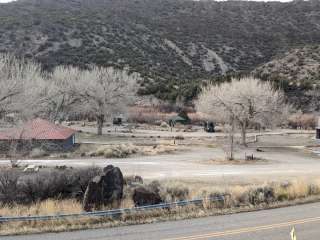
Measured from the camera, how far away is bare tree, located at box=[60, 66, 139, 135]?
61688 mm

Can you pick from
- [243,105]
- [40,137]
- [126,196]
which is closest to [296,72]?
[243,105]

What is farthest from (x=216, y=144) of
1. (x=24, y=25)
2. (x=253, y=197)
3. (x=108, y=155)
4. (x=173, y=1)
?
(x=173, y=1)

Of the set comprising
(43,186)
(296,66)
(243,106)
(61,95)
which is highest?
(296,66)

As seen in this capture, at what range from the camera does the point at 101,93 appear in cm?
6172

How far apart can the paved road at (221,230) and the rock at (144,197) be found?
274 centimetres

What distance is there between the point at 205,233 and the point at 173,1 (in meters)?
134

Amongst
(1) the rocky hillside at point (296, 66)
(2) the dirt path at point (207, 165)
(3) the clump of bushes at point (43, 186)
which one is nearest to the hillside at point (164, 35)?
(1) the rocky hillside at point (296, 66)

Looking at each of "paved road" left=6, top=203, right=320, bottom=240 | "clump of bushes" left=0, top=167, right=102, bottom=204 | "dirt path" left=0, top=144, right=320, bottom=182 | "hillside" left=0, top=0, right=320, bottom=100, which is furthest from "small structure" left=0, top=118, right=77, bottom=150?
"hillside" left=0, top=0, right=320, bottom=100

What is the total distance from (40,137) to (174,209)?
28811 mm

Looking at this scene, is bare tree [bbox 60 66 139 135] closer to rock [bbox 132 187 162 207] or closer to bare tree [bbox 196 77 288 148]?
bare tree [bbox 196 77 288 148]

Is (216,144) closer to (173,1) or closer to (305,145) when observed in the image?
(305,145)

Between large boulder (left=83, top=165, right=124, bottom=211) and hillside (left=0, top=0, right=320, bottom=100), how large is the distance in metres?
67.5

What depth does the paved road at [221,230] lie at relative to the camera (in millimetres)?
13922

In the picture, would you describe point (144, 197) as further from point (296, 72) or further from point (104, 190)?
point (296, 72)
